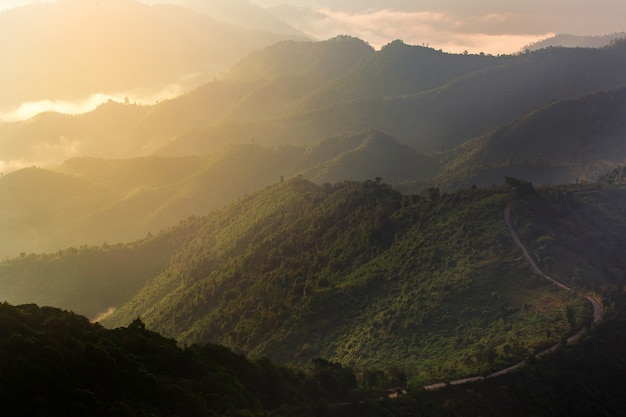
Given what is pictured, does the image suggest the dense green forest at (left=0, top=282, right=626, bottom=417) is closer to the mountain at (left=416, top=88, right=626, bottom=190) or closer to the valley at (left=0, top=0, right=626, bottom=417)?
the valley at (left=0, top=0, right=626, bottom=417)

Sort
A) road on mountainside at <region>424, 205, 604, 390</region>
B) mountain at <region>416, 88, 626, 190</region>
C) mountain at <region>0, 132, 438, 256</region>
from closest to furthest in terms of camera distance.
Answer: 1. road on mountainside at <region>424, 205, 604, 390</region>
2. mountain at <region>416, 88, 626, 190</region>
3. mountain at <region>0, 132, 438, 256</region>

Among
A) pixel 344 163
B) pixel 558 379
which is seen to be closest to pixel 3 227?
pixel 344 163

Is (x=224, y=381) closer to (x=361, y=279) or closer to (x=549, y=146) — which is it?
(x=361, y=279)

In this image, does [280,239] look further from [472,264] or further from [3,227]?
[3,227]

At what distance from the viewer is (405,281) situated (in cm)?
6450

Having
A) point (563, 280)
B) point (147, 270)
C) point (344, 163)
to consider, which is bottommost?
point (147, 270)

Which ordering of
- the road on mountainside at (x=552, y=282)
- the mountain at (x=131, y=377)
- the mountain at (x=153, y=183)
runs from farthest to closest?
the mountain at (x=153, y=183) < the road on mountainside at (x=552, y=282) < the mountain at (x=131, y=377)

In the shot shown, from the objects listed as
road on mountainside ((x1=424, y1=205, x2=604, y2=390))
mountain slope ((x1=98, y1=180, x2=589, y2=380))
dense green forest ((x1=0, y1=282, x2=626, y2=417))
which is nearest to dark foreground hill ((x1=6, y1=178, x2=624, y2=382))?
mountain slope ((x1=98, y1=180, x2=589, y2=380))

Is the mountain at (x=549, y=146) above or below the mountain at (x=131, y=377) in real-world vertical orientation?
above

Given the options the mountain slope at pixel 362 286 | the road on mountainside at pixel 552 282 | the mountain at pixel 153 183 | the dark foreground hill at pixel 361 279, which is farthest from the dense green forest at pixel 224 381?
the mountain at pixel 153 183

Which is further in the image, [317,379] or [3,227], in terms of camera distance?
[3,227]

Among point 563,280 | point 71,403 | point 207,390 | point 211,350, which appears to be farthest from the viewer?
point 563,280

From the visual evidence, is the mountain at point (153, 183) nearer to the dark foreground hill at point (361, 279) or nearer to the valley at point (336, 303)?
the valley at point (336, 303)

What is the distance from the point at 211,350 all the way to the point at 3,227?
122422 mm
